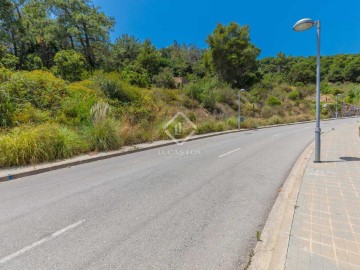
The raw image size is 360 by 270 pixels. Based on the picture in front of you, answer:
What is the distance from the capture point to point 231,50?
37250mm

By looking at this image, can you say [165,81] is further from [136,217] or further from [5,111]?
[136,217]

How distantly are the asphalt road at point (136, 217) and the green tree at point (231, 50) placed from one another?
34.4 meters

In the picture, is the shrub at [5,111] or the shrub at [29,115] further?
the shrub at [29,115]

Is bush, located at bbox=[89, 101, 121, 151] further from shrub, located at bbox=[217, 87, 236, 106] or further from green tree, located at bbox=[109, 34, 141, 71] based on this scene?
green tree, located at bbox=[109, 34, 141, 71]

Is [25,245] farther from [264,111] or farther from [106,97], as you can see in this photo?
[264,111]

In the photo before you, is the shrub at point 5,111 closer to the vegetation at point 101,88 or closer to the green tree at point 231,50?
the vegetation at point 101,88

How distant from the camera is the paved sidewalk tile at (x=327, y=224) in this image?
252cm

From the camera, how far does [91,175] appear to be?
6617mm

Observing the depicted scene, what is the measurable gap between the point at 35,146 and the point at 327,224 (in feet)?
28.5

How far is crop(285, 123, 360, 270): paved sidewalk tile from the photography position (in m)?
2.52

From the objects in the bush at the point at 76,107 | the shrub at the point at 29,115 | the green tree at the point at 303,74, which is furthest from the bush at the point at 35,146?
the green tree at the point at 303,74

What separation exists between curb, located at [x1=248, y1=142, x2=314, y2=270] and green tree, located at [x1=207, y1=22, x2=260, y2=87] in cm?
3617

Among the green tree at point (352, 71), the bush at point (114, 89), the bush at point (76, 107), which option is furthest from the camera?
the green tree at point (352, 71)

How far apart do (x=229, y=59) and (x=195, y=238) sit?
38.3m
